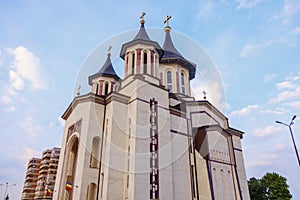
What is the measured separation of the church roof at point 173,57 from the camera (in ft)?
Answer: 80.1

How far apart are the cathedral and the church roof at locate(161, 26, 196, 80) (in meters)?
3.29

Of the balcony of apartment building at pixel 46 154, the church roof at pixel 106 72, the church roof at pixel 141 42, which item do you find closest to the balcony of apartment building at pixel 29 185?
the balcony of apartment building at pixel 46 154

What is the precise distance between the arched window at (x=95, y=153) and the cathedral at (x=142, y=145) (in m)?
0.07

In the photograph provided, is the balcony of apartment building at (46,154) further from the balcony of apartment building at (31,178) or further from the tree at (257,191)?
the tree at (257,191)

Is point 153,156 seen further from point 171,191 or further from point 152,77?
point 152,77

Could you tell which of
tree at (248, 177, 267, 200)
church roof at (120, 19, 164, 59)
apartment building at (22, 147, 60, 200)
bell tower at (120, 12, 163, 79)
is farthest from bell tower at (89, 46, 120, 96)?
apartment building at (22, 147, 60, 200)

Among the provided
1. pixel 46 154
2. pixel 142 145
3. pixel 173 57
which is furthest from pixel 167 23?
pixel 46 154

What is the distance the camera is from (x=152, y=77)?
19344mm

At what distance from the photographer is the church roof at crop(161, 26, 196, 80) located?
962 inches

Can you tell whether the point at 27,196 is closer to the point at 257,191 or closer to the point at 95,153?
the point at 257,191

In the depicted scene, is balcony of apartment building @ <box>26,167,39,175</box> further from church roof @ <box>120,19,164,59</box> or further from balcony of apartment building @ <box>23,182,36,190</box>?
church roof @ <box>120,19,164,59</box>

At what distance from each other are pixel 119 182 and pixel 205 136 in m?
7.53

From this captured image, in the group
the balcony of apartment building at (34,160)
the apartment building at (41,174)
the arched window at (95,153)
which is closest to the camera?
the arched window at (95,153)

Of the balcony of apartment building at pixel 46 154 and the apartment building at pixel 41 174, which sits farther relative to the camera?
the balcony of apartment building at pixel 46 154
